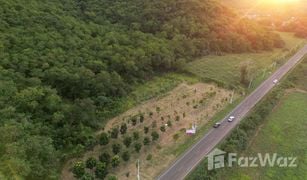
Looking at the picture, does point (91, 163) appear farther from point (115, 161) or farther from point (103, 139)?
point (103, 139)

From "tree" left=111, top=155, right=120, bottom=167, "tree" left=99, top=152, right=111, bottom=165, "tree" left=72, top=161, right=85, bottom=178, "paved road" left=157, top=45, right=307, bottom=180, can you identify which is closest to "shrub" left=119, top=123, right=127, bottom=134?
"tree" left=99, top=152, right=111, bottom=165

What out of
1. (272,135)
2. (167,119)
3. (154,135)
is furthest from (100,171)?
(272,135)

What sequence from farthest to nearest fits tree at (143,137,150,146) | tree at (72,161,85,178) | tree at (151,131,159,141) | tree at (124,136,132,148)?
tree at (151,131,159,141)
tree at (143,137,150,146)
tree at (124,136,132,148)
tree at (72,161,85,178)

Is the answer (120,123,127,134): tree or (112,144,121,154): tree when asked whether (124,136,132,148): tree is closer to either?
(112,144,121,154): tree

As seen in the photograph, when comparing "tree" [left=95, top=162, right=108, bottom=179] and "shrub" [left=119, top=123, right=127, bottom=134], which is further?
"shrub" [left=119, top=123, right=127, bottom=134]

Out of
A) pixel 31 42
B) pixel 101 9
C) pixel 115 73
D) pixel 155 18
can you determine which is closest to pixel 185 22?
pixel 155 18

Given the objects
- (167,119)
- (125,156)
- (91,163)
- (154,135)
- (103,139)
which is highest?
(103,139)
